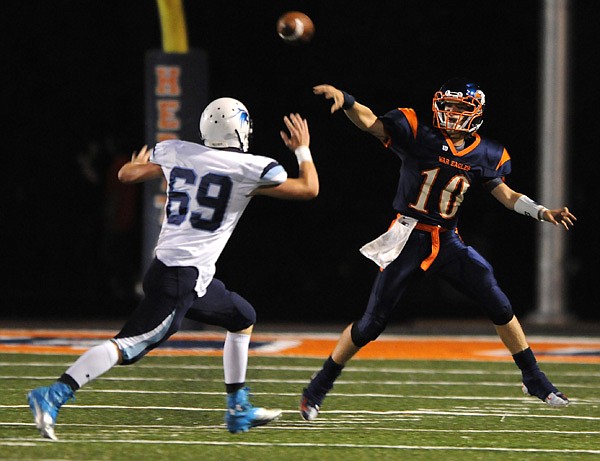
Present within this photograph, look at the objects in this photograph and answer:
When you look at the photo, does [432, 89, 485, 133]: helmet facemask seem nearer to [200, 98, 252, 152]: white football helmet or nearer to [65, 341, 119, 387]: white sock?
[200, 98, 252, 152]: white football helmet

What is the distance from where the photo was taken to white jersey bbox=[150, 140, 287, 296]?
21.1 feet

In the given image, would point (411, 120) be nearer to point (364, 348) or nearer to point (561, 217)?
point (561, 217)

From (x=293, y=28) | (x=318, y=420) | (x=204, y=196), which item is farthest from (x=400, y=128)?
(x=318, y=420)

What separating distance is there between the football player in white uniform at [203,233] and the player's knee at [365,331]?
0.72 meters

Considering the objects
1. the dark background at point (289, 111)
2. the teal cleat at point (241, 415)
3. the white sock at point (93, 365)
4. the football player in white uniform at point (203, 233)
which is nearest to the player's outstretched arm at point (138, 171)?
the football player in white uniform at point (203, 233)

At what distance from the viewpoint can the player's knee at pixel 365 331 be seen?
7.22 meters

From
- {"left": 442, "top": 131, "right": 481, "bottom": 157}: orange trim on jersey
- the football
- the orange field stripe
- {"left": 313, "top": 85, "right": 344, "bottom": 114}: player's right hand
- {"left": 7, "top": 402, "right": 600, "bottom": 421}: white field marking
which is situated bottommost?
the orange field stripe

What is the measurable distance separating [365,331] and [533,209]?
1.05 m

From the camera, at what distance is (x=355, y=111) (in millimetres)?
7230

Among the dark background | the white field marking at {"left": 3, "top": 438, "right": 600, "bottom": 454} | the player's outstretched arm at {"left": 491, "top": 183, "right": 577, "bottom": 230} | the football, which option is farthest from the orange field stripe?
the dark background

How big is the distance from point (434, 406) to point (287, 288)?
8.61 m

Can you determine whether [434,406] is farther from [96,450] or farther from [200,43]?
[200,43]

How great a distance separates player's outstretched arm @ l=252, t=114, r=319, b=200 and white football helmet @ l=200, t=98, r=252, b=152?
21 centimetres

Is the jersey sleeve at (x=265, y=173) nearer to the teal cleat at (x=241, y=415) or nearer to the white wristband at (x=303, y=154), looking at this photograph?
the white wristband at (x=303, y=154)
